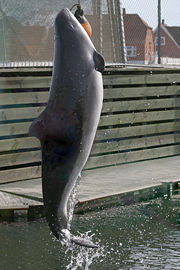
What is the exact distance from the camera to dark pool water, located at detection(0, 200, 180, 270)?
19.4ft

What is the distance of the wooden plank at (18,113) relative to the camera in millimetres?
9062

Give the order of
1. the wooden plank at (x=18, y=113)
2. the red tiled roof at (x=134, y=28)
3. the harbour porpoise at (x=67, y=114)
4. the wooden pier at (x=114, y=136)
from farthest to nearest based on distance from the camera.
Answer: the red tiled roof at (x=134, y=28)
the wooden plank at (x=18, y=113)
the wooden pier at (x=114, y=136)
the harbour porpoise at (x=67, y=114)

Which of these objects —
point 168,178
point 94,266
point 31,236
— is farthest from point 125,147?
point 94,266

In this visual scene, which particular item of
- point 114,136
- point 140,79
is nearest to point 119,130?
point 114,136

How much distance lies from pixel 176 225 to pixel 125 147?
3.83 m

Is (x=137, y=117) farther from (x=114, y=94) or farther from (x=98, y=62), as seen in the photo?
(x=98, y=62)

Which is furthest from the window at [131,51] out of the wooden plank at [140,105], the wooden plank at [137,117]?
the wooden plank at [137,117]

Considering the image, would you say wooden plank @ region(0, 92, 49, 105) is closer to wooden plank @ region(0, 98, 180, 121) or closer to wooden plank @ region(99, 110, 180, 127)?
wooden plank @ region(0, 98, 180, 121)

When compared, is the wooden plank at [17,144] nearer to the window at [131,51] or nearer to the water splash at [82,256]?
the window at [131,51]

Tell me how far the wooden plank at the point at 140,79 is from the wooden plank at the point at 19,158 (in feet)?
6.18

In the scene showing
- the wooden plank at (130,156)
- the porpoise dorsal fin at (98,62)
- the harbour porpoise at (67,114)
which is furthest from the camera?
the wooden plank at (130,156)

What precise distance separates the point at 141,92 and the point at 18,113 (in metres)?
2.89

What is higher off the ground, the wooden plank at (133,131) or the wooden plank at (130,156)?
the wooden plank at (133,131)

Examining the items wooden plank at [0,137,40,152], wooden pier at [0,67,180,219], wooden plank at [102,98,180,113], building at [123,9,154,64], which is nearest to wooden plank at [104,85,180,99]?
wooden pier at [0,67,180,219]
